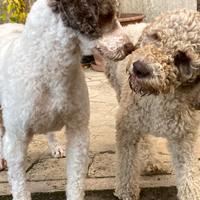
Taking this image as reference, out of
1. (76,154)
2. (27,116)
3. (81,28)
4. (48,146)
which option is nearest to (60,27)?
(81,28)

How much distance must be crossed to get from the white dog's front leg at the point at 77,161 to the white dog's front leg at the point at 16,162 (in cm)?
30

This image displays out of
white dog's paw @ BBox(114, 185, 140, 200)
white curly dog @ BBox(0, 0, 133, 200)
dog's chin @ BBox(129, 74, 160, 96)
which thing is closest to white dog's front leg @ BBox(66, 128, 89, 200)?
white curly dog @ BBox(0, 0, 133, 200)

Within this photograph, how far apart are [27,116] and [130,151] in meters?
0.91

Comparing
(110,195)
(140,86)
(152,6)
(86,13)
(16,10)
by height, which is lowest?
(110,195)

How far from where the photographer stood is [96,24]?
124 inches

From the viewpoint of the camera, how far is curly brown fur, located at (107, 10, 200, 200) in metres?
3.20

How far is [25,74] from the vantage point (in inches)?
134

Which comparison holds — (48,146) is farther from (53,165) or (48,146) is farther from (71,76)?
(71,76)

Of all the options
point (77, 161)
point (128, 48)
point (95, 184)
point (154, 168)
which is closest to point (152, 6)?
point (154, 168)

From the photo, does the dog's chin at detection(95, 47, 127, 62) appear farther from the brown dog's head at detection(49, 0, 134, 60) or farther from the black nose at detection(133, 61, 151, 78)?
the black nose at detection(133, 61, 151, 78)

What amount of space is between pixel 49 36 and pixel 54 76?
255mm

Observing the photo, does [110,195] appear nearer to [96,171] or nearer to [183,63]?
[96,171]

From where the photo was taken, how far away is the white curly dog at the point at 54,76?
3.19 m

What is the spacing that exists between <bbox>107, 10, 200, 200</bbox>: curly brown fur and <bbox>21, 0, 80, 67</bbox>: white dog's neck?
0.37 meters
